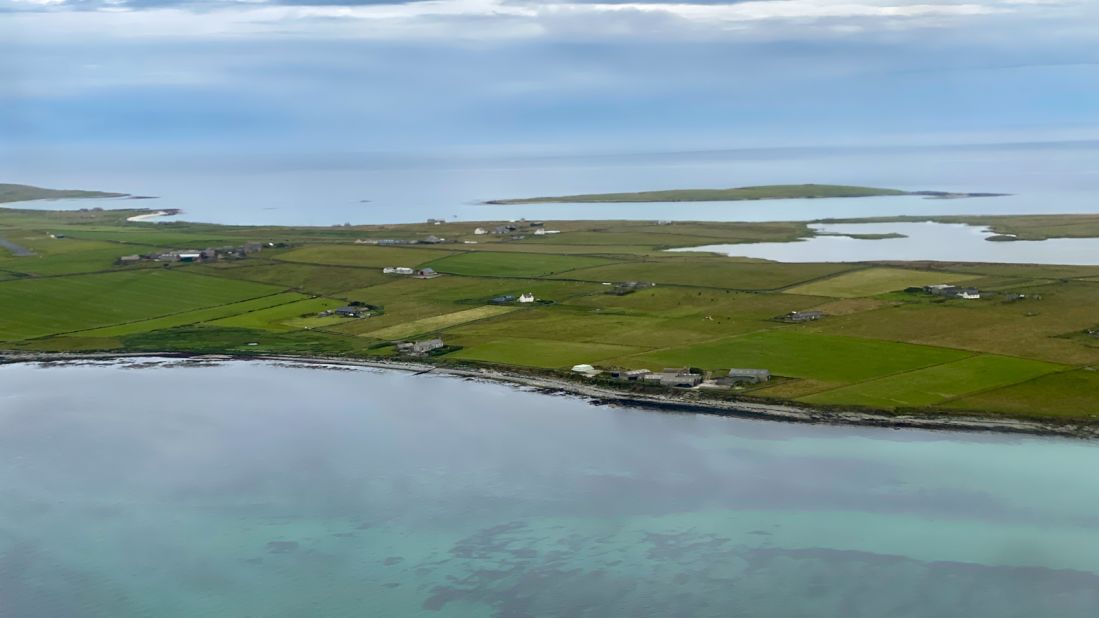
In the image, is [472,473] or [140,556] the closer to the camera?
[140,556]

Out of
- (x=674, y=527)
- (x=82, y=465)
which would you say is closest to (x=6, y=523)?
(x=82, y=465)

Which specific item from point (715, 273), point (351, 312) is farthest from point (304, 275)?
point (715, 273)

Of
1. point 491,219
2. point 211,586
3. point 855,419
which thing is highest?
point 491,219

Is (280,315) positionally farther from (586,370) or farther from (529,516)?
(529,516)

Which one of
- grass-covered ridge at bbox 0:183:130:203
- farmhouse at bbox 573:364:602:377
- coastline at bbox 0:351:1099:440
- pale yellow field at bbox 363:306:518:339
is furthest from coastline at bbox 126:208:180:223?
farmhouse at bbox 573:364:602:377

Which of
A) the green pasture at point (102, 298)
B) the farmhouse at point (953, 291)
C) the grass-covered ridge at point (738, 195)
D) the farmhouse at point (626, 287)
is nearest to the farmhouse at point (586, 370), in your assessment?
the farmhouse at point (626, 287)

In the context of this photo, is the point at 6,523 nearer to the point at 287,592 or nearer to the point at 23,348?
the point at 287,592

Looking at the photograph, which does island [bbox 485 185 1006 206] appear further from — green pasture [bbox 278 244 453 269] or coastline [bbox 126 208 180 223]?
green pasture [bbox 278 244 453 269]
